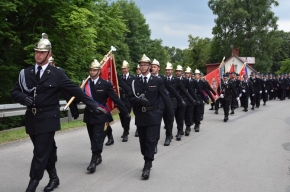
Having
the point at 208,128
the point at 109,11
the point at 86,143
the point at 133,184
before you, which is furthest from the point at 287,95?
the point at 133,184

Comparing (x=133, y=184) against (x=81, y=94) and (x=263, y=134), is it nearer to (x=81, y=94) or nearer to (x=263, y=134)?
(x=81, y=94)

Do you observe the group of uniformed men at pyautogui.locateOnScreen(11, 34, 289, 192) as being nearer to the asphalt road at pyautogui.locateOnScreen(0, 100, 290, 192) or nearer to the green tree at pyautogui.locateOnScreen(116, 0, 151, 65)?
the asphalt road at pyautogui.locateOnScreen(0, 100, 290, 192)

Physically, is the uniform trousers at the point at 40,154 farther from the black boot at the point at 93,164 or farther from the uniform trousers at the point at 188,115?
the uniform trousers at the point at 188,115

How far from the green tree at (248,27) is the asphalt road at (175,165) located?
151 feet

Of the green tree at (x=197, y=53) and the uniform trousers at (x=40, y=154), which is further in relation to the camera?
the green tree at (x=197, y=53)

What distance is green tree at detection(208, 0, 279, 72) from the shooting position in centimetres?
5306

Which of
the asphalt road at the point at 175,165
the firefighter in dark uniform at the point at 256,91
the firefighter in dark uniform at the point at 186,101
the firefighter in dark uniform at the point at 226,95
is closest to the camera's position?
the asphalt road at the point at 175,165

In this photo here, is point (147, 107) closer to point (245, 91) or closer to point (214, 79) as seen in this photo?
point (214, 79)

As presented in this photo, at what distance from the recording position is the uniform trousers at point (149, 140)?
6.09 meters

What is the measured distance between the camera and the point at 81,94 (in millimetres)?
4906

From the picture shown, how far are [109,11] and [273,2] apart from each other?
1373 inches

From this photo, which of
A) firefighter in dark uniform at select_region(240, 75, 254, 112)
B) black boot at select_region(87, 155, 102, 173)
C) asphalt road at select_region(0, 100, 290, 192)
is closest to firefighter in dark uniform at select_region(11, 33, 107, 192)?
asphalt road at select_region(0, 100, 290, 192)

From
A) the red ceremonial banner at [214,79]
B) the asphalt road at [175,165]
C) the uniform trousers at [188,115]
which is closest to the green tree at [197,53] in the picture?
the red ceremonial banner at [214,79]

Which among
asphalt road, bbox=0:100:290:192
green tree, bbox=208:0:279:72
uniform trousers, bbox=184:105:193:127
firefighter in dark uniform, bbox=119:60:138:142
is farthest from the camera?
green tree, bbox=208:0:279:72
